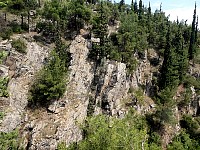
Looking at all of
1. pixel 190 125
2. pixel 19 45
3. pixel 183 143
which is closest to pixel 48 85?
pixel 19 45

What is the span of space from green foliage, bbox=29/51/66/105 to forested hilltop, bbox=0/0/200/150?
0.22 meters

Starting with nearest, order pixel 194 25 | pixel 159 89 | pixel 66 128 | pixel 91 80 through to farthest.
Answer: pixel 66 128
pixel 91 80
pixel 159 89
pixel 194 25

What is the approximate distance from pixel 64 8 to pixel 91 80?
2384 centimetres

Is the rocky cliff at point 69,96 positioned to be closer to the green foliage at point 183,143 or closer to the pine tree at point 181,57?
the green foliage at point 183,143

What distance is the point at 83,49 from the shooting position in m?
81.8

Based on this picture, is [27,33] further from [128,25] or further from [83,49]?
[128,25]

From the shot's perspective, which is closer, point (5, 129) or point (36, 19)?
point (5, 129)

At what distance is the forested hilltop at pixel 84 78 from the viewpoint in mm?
62781

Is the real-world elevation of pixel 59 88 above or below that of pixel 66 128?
above

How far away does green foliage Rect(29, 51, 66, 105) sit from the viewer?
2554 inches

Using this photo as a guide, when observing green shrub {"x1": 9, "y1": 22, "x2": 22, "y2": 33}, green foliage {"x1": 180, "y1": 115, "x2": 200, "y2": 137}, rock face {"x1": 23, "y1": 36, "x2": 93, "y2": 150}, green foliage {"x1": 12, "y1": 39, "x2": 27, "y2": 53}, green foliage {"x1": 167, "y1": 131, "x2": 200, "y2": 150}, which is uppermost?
green shrub {"x1": 9, "y1": 22, "x2": 22, "y2": 33}

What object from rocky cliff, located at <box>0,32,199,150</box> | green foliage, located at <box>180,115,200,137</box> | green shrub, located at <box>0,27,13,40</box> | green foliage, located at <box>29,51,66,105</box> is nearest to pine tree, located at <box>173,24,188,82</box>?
rocky cliff, located at <box>0,32,199,150</box>

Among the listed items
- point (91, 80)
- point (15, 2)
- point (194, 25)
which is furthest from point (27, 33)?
point (194, 25)

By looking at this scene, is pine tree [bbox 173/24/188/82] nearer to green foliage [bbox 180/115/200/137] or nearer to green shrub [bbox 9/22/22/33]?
green foliage [bbox 180/115/200/137]
